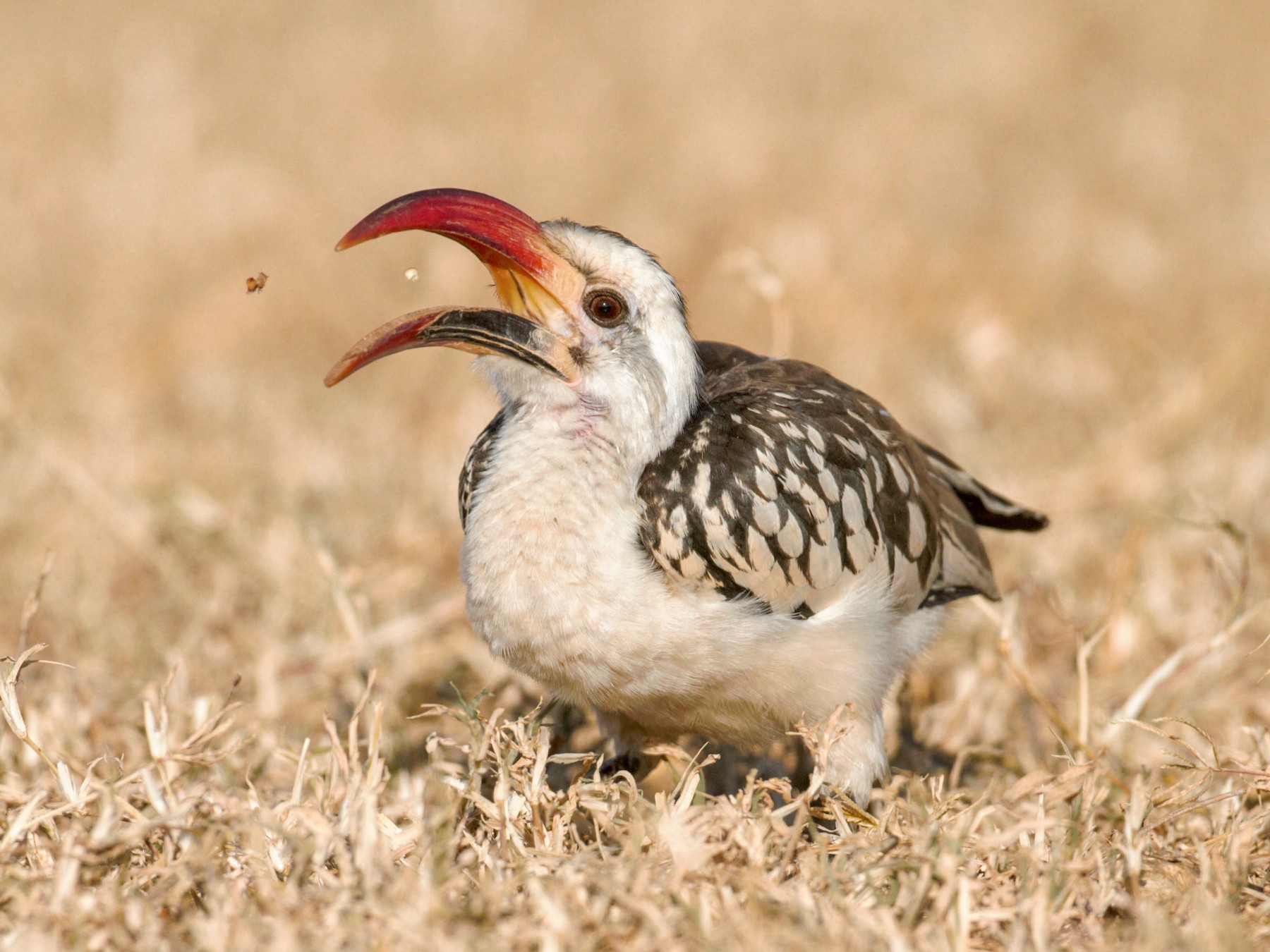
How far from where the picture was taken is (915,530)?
126 inches

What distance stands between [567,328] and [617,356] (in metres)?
0.13

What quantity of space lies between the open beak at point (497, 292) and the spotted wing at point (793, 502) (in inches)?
14.7

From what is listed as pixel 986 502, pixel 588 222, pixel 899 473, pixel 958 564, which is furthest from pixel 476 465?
pixel 588 222

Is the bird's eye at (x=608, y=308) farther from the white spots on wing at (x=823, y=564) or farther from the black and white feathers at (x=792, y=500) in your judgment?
the white spots on wing at (x=823, y=564)

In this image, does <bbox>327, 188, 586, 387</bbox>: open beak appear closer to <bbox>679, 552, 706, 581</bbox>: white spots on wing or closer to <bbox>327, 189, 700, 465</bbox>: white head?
<bbox>327, 189, 700, 465</bbox>: white head

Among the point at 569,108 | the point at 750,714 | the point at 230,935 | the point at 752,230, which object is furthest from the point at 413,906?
the point at 569,108

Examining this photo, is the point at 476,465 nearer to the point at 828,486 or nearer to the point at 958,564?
the point at 828,486

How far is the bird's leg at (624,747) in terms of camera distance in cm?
318

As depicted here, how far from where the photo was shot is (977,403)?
5.93 m

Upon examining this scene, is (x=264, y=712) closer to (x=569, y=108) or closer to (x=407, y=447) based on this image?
(x=407, y=447)

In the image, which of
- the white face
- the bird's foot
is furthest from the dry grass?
the white face

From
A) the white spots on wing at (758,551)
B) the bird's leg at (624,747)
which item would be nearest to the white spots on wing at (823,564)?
the white spots on wing at (758,551)

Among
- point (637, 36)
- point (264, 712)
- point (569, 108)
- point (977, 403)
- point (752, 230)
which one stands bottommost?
point (264, 712)

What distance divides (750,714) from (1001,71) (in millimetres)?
8543
